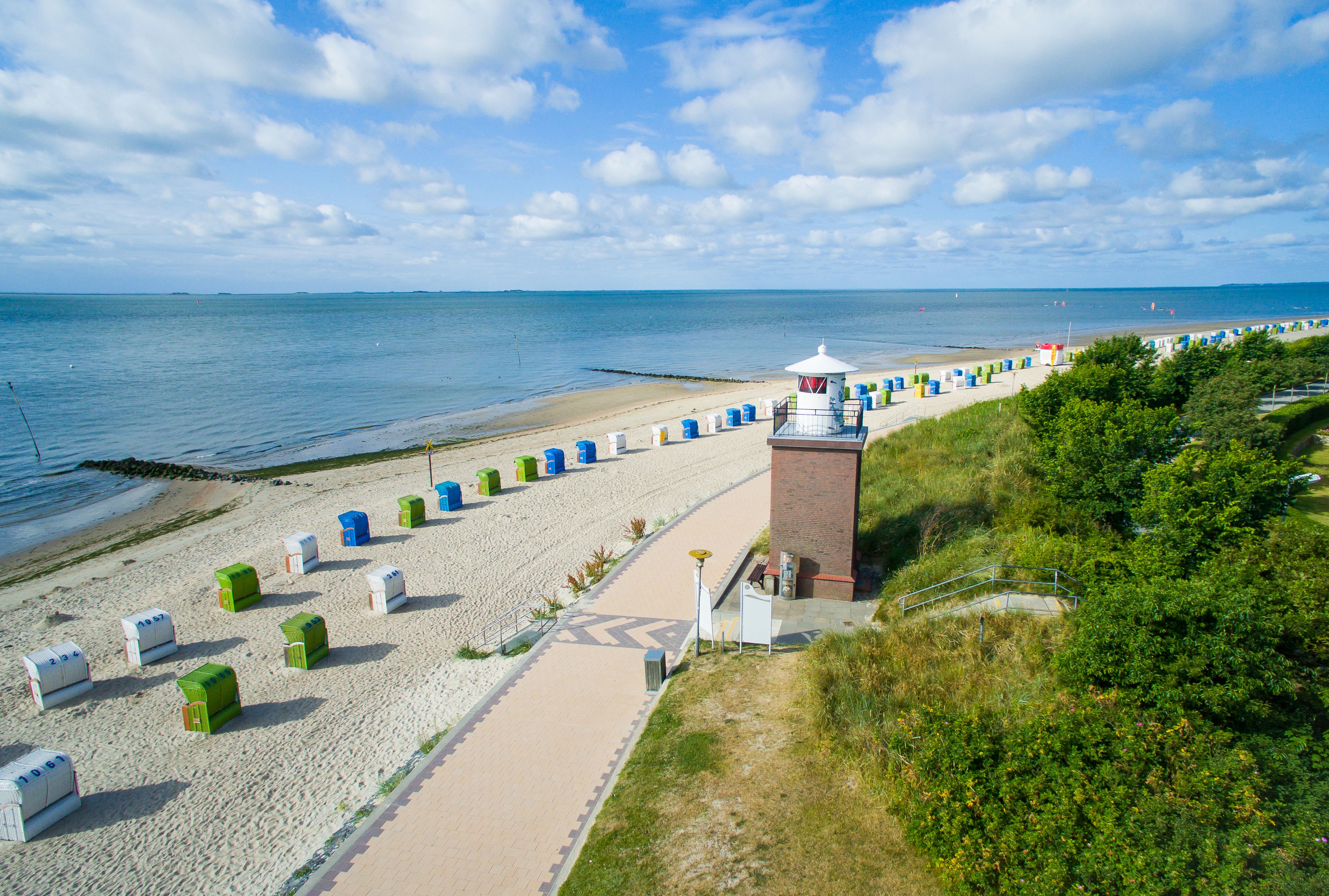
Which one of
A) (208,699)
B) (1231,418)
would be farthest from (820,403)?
(1231,418)

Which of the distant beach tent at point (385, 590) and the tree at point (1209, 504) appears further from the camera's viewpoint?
the distant beach tent at point (385, 590)

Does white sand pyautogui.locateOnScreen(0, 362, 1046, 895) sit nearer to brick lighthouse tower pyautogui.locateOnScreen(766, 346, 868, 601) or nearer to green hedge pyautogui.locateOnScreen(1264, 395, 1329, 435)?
brick lighthouse tower pyautogui.locateOnScreen(766, 346, 868, 601)

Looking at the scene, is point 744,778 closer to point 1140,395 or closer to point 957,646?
point 957,646

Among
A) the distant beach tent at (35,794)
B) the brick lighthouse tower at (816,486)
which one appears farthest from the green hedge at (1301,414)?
the distant beach tent at (35,794)

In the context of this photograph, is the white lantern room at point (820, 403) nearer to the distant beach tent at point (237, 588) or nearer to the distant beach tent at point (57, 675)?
the distant beach tent at point (237, 588)

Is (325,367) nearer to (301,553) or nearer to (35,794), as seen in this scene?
(301,553)

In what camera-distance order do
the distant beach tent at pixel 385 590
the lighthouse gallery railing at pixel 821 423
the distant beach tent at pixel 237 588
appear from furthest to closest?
the distant beach tent at pixel 237 588
the distant beach tent at pixel 385 590
the lighthouse gallery railing at pixel 821 423

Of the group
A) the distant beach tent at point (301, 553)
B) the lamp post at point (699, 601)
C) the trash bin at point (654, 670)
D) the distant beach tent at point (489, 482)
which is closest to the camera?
the trash bin at point (654, 670)

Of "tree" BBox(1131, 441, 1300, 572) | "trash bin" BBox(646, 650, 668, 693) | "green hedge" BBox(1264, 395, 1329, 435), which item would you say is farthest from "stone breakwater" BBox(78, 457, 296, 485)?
"green hedge" BBox(1264, 395, 1329, 435)

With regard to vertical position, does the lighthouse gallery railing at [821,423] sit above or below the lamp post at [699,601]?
above

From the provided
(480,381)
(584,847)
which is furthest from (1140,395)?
(480,381)
